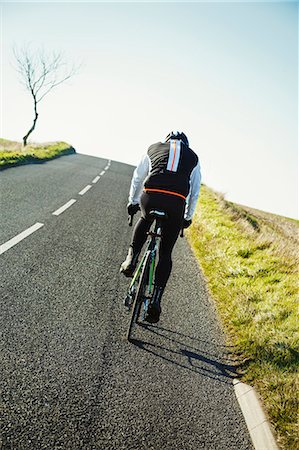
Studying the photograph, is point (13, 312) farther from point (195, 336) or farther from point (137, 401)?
point (195, 336)

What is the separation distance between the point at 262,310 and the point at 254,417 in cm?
195

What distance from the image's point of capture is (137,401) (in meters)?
2.72

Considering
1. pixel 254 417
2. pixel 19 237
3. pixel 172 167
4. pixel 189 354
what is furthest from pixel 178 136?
pixel 19 237

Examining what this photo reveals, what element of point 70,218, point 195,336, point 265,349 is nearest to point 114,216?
point 70,218

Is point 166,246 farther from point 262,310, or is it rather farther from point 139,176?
point 262,310

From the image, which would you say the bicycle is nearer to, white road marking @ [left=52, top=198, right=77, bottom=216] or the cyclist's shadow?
the cyclist's shadow

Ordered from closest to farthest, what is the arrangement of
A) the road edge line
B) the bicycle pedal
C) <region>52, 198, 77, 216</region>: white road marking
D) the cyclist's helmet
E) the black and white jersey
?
1. the road edge line
2. the black and white jersey
3. the cyclist's helmet
4. the bicycle pedal
5. <region>52, 198, 77, 216</region>: white road marking

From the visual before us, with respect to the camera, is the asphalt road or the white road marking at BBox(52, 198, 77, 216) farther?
the white road marking at BBox(52, 198, 77, 216)

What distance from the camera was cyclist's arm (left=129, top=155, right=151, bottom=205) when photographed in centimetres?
364

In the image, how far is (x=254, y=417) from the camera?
289 cm

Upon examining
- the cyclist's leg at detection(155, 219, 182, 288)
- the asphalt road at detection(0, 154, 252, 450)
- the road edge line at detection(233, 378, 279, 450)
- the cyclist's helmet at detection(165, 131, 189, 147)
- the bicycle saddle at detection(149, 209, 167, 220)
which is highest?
the cyclist's helmet at detection(165, 131, 189, 147)

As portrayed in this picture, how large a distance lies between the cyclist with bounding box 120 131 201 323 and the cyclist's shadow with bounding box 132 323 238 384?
12.2 inches

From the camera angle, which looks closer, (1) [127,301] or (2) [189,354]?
(2) [189,354]

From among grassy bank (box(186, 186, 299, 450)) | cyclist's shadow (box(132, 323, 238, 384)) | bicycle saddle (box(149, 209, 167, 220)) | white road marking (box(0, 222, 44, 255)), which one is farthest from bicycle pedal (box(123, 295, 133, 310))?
white road marking (box(0, 222, 44, 255))
